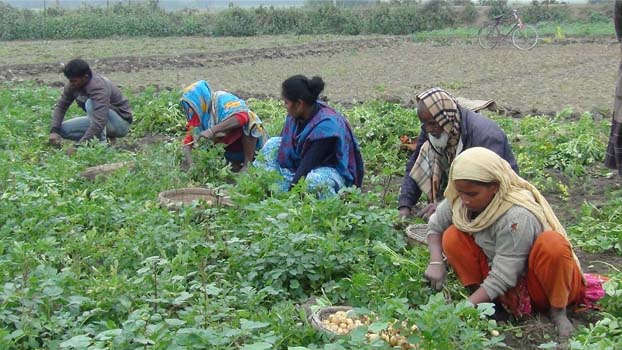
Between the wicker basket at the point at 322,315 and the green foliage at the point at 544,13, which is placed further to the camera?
the green foliage at the point at 544,13

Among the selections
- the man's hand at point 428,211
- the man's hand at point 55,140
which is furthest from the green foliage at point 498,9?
the man's hand at point 428,211

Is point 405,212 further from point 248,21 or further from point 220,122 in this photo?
point 248,21

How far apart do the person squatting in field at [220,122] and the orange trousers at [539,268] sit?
132 inches

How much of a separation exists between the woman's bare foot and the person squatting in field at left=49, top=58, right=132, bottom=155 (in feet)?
16.0

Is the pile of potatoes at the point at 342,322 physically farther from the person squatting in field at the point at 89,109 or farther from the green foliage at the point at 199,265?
the person squatting in field at the point at 89,109

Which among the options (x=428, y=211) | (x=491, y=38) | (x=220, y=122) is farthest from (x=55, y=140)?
(x=491, y=38)

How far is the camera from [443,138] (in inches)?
204

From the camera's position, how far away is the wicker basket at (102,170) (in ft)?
21.5

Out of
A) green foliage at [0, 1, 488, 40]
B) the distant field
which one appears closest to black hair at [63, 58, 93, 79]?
the distant field

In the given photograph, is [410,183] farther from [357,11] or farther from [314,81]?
[357,11]

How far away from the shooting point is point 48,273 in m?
3.91

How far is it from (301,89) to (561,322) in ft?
8.64

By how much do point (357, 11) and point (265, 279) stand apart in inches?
1102

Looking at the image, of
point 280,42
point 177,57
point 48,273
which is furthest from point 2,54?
point 48,273
